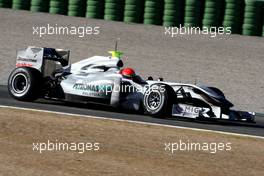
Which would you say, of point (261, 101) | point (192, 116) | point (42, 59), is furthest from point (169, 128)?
point (261, 101)

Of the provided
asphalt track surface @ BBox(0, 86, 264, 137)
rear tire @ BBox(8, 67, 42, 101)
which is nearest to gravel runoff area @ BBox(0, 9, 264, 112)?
asphalt track surface @ BBox(0, 86, 264, 137)

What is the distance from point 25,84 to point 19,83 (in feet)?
0.52

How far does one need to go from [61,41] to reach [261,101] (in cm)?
781

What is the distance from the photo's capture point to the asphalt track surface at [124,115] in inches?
546

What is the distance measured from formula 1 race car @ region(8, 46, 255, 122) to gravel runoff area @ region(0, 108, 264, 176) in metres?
1.06

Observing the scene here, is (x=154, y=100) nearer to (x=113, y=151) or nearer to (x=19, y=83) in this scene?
(x=19, y=83)

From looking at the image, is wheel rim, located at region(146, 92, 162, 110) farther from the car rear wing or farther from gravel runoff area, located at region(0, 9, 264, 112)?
gravel runoff area, located at region(0, 9, 264, 112)

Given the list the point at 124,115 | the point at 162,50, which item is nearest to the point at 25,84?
the point at 124,115

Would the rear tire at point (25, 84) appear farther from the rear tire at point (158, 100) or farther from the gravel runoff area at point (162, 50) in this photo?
the gravel runoff area at point (162, 50)

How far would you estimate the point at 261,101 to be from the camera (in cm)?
1955

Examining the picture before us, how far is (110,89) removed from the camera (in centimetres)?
1444

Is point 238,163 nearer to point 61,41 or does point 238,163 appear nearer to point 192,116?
point 192,116

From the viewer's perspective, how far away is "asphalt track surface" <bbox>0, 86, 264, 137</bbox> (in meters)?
13.9

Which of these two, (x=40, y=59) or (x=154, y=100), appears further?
(x=40, y=59)
